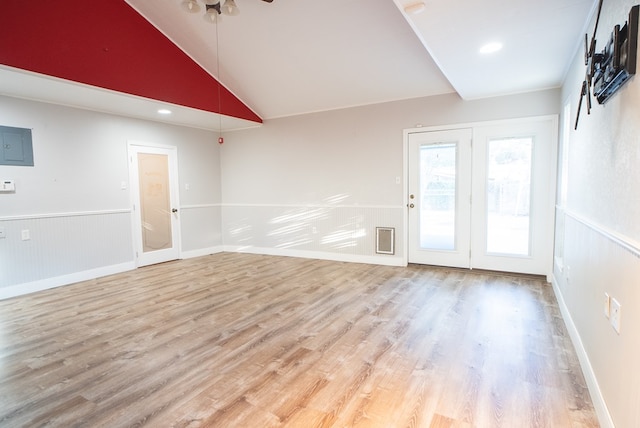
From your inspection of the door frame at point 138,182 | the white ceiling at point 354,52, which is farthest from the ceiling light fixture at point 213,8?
the door frame at point 138,182

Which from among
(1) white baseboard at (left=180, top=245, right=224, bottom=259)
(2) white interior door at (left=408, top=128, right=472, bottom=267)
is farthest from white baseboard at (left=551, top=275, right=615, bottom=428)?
(1) white baseboard at (left=180, top=245, right=224, bottom=259)

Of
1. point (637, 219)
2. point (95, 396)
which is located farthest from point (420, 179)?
point (95, 396)

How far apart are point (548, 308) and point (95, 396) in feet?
13.0

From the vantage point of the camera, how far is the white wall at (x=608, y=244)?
138cm

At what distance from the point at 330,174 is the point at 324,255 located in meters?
1.45

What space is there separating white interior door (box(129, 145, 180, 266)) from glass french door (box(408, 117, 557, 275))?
4.19m

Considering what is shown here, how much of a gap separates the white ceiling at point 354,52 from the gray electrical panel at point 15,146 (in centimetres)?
45

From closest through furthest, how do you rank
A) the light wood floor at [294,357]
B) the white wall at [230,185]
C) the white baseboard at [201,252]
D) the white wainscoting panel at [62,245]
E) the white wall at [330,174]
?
the light wood floor at [294,357], the white wainscoting panel at [62,245], the white wall at [230,185], the white wall at [330,174], the white baseboard at [201,252]

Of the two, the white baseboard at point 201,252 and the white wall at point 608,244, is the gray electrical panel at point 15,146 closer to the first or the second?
the white baseboard at point 201,252

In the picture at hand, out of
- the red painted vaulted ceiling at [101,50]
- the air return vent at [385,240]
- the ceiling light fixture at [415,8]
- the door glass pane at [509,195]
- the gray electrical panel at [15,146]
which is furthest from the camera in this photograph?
the air return vent at [385,240]

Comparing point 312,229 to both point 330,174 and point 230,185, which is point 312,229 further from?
point 230,185

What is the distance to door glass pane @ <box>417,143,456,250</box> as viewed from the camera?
191 inches

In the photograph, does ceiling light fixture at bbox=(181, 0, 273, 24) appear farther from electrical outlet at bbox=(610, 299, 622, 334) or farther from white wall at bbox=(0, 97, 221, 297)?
electrical outlet at bbox=(610, 299, 622, 334)

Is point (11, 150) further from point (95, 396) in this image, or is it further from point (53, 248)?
point (95, 396)
